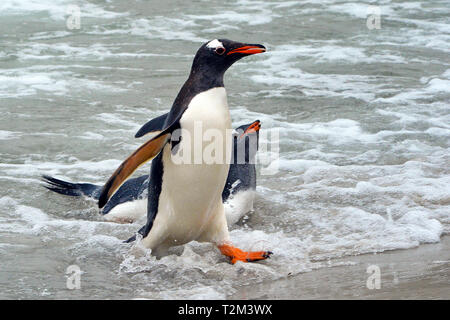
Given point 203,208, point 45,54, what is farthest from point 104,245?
point 45,54

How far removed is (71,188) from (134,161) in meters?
1.69

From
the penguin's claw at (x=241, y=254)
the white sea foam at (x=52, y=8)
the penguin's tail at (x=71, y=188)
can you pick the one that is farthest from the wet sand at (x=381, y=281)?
the white sea foam at (x=52, y=8)

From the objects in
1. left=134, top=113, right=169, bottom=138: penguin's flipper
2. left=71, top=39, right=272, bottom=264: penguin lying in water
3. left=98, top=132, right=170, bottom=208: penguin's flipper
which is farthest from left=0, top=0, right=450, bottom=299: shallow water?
left=134, top=113, right=169, bottom=138: penguin's flipper

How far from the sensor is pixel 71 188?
5172mm

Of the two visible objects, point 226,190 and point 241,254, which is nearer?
point 241,254

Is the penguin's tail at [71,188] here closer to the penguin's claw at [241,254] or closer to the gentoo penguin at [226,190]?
the gentoo penguin at [226,190]

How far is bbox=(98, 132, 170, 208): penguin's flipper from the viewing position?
139 inches

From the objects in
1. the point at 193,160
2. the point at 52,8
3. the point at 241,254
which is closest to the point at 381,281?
the point at 241,254

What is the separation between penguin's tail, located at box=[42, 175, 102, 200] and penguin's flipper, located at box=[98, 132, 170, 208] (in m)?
1.47

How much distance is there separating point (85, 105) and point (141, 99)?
581mm

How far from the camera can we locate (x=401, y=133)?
6652 millimetres

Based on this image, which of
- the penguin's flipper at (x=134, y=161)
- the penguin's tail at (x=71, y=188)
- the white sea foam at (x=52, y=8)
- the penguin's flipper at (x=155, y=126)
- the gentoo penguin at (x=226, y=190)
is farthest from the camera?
the white sea foam at (x=52, y=8)

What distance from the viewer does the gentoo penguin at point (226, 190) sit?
15.9 feet

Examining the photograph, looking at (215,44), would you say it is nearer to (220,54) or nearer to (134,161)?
(220,54)
